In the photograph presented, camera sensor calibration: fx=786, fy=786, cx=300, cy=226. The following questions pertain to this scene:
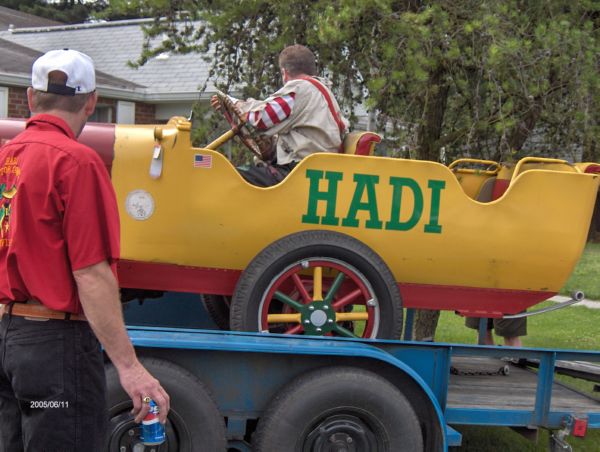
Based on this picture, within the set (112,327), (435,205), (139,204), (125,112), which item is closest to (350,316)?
(435,205)

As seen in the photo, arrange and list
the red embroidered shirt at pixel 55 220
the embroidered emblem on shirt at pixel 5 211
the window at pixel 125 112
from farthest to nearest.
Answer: the window at pixel 125 112 → the embroidered emblem on shirt at pixel 5 211 → the red embroidered shirt at pixel 55 220

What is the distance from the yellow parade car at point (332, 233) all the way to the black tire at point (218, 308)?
0.68m

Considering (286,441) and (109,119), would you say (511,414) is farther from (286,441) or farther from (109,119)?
(109,119)

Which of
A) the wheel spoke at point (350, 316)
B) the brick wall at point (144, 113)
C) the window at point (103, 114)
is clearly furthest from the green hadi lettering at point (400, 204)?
the brick wall at point (144, 113)

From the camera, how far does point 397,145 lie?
246 inches

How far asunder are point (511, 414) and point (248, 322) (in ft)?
4.55

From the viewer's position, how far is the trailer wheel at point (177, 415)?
3.40m

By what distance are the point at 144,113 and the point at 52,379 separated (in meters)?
13.3

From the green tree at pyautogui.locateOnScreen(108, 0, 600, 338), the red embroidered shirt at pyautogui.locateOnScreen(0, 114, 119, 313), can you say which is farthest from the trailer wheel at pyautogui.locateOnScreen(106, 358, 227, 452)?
the green tree at pyautogui.locateOnScreen(108, 0, 600, 338)

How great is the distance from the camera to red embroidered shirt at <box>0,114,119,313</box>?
7.28 feet

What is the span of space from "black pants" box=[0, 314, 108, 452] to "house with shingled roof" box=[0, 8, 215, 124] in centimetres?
1005

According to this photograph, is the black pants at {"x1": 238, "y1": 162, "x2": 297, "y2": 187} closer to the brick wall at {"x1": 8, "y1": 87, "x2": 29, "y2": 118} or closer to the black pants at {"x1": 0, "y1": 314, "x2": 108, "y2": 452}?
the black pants at {"x1": 0, "y1": 314, "x2": 108, "y2": 452}

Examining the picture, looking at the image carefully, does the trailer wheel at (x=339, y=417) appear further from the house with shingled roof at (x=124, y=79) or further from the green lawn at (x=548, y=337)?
the house with shingled roof at (x=124, y=79)

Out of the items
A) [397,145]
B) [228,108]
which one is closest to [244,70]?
[397,145]
